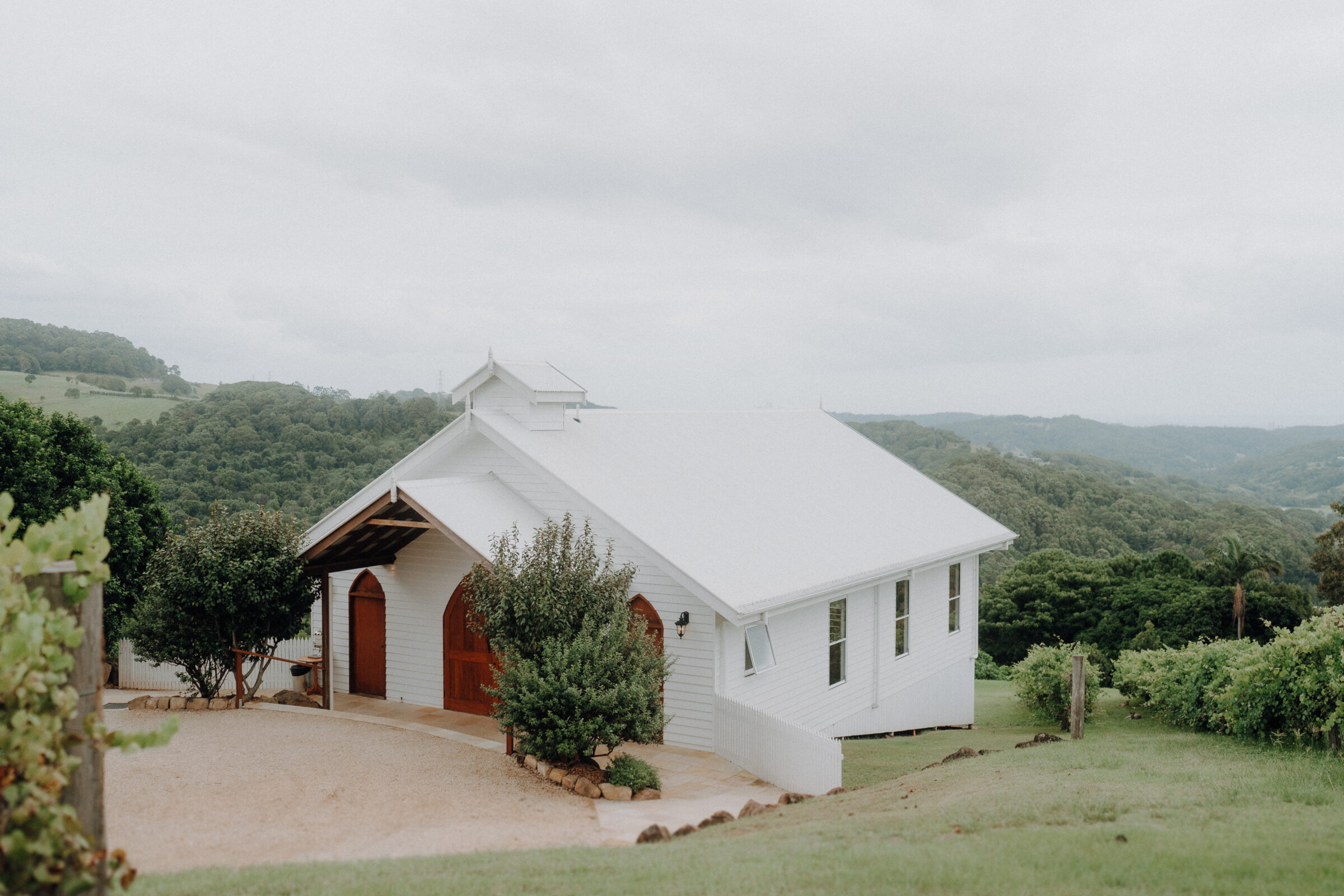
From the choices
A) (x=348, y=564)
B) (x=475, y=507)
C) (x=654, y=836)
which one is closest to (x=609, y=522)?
(x=475, y=507)

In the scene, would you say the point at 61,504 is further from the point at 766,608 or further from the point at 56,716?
the point at 56,716

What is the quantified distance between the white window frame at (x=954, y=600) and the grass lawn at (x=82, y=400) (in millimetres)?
44962

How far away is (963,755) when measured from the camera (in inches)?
602

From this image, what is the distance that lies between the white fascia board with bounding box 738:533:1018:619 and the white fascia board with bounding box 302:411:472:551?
636cm

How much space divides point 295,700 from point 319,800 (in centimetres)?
709

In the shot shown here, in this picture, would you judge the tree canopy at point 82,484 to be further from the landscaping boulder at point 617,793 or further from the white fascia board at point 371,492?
the landscaping boulder at point 617,793

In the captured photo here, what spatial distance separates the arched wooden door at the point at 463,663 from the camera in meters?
16.8

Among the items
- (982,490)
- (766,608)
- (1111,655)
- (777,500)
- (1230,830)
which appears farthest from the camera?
(982,490)

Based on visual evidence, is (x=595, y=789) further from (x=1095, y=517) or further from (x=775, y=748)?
(x=1095, y=517)

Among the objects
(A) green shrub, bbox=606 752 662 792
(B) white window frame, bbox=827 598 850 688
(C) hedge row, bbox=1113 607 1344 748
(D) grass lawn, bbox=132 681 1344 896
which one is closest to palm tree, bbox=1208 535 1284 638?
→ (C) hedge row, bbox=1113 607 1344 748

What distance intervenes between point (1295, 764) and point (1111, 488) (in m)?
69.2

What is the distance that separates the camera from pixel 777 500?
1984cm

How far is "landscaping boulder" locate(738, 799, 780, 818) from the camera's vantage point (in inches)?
437

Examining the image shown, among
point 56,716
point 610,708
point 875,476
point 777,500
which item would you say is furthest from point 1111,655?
point 56,716
